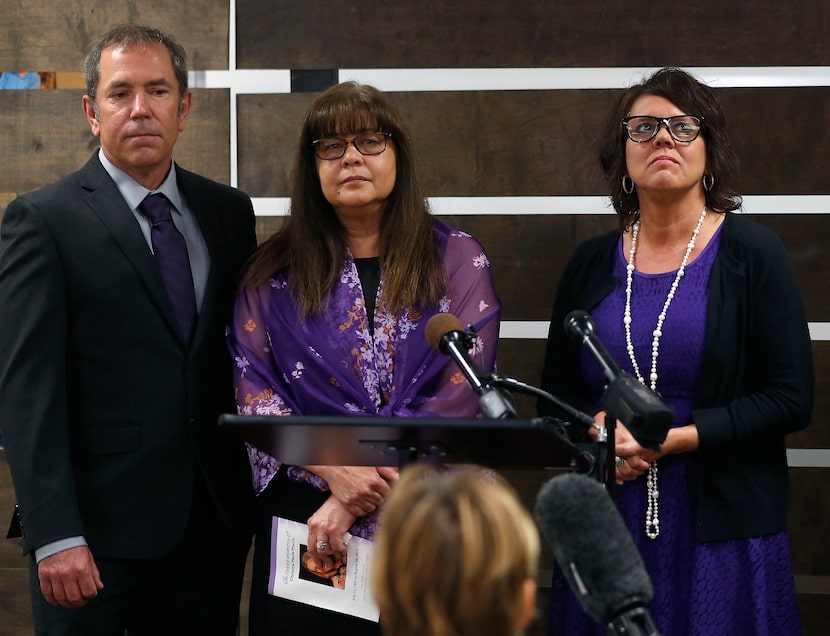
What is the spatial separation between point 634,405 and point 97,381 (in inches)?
50.9

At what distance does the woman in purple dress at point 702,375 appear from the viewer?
2496 mm

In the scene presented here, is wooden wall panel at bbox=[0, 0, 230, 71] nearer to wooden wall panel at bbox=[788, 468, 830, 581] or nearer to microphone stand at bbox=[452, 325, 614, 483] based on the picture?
microphone stand at bbox=[452, 325, 614, 483]

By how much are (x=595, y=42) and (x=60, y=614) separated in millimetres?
2150

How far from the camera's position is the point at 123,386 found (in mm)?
2516

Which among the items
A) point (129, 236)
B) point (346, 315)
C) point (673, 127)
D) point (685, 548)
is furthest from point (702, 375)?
point (129, 236)

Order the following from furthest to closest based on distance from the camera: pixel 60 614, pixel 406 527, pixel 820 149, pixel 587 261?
1. pixel 820 149
2. pixel 587 261
3. pixel 60 614
4. pixel 406 527

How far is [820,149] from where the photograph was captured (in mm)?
3301

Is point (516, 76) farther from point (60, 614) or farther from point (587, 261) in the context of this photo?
point (60, 614)

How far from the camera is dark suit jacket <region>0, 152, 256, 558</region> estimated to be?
2412 mm

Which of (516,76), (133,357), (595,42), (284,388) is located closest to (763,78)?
(595,42)

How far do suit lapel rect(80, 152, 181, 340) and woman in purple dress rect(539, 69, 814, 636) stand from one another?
1020 millimetres

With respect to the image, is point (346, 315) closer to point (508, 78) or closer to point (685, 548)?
point (685, 548)

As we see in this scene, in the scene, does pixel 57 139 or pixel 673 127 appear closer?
pixel 673 127

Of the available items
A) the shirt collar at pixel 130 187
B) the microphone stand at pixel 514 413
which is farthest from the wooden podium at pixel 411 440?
the shirt collar at pixel 130 187
